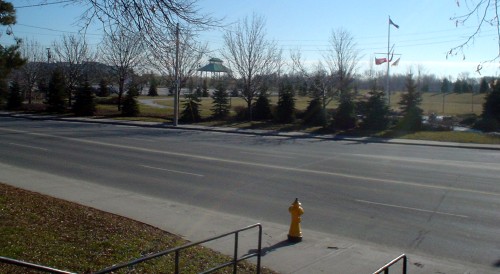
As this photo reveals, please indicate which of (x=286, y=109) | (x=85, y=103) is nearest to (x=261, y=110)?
(x=286, y=109)

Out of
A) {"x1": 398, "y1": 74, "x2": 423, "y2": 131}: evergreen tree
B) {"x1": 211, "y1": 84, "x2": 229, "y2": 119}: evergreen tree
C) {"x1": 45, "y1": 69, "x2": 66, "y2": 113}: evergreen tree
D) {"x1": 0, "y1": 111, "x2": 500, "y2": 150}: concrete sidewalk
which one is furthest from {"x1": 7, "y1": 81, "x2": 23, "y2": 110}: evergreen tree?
{"x1": 398, "y1": 74, "x2": 423, "y2": 131}: evergreen tree

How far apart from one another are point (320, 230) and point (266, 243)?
5.61 feet

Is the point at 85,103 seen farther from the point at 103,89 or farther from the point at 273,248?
the point at 273,248

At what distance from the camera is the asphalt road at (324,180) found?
11141 mm

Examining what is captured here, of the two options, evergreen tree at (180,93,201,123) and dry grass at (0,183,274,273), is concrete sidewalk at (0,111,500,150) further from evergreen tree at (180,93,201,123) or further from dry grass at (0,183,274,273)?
dry grass at (0,183,274,273)

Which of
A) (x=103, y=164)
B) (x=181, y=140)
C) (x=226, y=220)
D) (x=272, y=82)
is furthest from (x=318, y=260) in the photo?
(x=272, y=82)

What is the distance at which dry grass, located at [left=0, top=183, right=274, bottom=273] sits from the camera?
24.3 feet

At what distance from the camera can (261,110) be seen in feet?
152

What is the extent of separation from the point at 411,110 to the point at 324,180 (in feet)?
→ 75.9

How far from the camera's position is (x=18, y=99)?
59906 mm

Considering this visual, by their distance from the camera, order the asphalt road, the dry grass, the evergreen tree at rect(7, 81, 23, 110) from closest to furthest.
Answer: the dry grass, the asphalt road, the evergreen tree at rect(7, 81, 23, 110)

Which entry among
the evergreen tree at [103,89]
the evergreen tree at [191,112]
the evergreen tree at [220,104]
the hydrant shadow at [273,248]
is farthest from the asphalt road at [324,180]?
the evergreen tree at [103,89]

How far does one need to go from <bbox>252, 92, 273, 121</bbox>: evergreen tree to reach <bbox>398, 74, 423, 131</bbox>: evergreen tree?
1168cm

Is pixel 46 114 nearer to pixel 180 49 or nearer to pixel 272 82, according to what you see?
pixel 272 82
